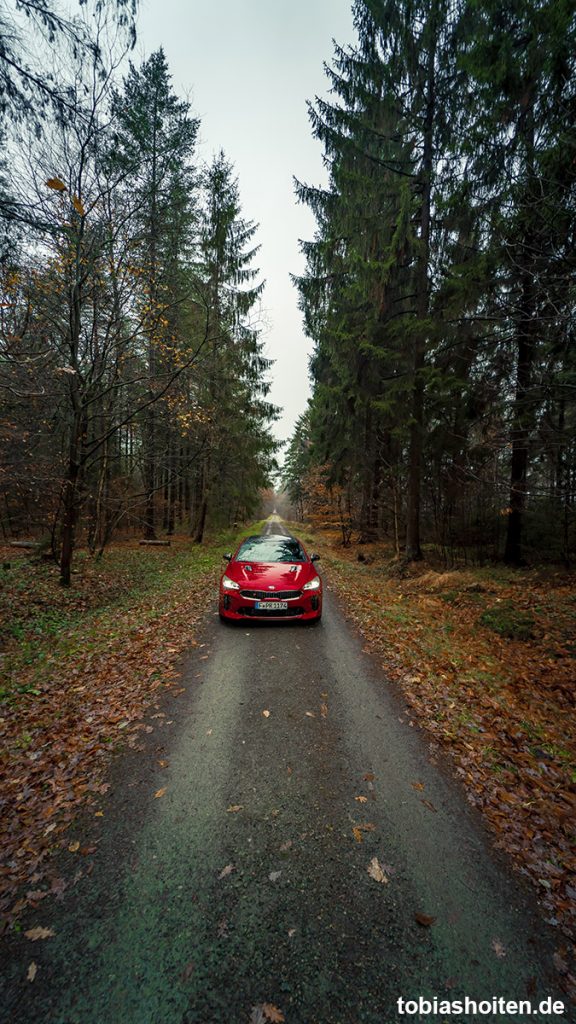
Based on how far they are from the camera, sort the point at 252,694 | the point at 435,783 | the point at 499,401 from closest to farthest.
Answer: the point at 435,783 < the point at 252,694 < the point at 499,401

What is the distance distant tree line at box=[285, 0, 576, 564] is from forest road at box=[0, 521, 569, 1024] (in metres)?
6.04

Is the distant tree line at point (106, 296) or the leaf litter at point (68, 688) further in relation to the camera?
the distant tree line at point (106, 296)

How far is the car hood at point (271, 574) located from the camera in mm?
6355

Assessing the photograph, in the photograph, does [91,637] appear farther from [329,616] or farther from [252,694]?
[329,616]

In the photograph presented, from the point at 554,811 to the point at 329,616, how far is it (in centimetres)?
486

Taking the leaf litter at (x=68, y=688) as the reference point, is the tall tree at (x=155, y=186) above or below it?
above

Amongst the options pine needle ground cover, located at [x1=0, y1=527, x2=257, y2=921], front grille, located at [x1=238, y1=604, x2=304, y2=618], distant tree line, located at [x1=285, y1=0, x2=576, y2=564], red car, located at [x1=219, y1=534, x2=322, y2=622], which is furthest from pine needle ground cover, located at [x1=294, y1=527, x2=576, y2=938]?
pine needle ground cover, located at [x1=0, y1=527, x2=257, y2=921]

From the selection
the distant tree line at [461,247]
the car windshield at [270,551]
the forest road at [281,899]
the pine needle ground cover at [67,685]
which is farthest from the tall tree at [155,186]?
the forest road at [281,899]

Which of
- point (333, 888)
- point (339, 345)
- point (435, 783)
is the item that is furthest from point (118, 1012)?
point (339, 345)

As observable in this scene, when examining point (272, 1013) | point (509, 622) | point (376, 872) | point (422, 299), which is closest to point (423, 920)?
point (376, 872)

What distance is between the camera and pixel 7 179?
19.2 ft

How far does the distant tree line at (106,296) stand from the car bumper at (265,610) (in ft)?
14.7

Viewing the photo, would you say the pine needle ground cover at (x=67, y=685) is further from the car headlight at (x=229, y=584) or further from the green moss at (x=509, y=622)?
the green moss at (x=509, y=622)

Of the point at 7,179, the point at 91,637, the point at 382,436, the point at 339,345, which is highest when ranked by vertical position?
the point at 339,345
